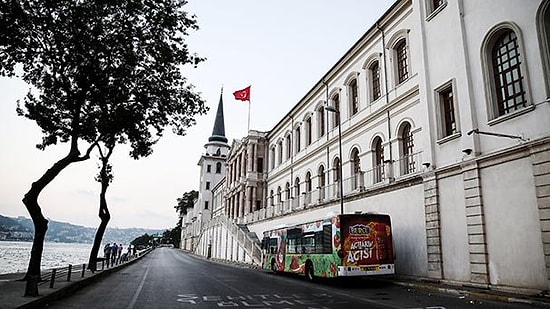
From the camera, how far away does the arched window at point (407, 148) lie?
1998 centimetres

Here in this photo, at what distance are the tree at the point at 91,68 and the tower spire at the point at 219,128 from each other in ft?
264

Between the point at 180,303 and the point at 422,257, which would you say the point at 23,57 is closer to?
the point at 180,303

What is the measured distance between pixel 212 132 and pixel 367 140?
75.6m

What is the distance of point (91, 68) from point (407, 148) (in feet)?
51.3

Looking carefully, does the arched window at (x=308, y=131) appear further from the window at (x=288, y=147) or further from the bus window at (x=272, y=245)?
the bus window at (x=272, y=245)

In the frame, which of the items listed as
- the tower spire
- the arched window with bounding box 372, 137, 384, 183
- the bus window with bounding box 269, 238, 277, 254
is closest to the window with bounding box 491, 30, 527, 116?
the arched window with bounding box 372, 137, 384, 183

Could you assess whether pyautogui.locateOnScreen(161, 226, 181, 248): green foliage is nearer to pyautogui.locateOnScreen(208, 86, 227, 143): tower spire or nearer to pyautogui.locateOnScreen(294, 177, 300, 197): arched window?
pyautogui.locateOnScreen(208, 86, 227, 143): tower spire

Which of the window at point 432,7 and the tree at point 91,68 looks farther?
the window at point 432,7

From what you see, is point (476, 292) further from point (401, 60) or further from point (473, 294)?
point (401, 60)

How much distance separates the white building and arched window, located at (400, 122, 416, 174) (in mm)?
63

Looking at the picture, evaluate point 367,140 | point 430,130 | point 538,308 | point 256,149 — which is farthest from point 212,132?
point 538,308

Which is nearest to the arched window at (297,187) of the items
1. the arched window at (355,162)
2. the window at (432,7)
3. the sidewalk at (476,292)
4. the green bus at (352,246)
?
the arched window at (355,162)

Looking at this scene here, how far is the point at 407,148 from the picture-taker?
69.4 ft

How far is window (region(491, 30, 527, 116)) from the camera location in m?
13.9
